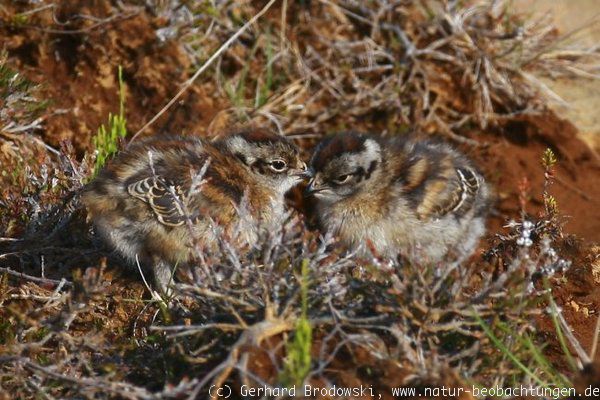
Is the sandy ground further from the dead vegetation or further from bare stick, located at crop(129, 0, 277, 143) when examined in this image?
bare stick, located at crop(129, 0, 277, 143)

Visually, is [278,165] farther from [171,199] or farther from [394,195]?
[171,199]

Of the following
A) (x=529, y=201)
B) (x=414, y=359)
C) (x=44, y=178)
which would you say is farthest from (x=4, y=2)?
(x=414, y=359)

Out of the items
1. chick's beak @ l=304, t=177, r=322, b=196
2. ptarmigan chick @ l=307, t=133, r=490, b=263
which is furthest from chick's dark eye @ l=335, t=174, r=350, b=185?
chick's beak @ l=304, t=177, r=322, b=196

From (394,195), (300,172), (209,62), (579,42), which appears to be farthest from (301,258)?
(579,42)

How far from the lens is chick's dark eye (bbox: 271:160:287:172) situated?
5.73 m

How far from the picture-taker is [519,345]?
13.8 feet

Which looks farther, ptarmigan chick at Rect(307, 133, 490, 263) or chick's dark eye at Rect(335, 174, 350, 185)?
chick's dark eye at Rect(335, 174, 350, 185)

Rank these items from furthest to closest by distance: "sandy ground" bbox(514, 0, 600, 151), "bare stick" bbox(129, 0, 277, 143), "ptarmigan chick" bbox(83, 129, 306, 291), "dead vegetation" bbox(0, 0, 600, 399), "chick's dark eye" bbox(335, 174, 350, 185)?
1. "sandy ground" bbox(514, 0, 600, 151)
2. "bare stick" bbox(129, 0, 277, 143)
3. "chick's dark eye" bbox(335, 174, 350, 185)
4. "ptarmigan chick" bbox(83, 129, 306, 291)
5. "dead vegetation" bbox(0, 0, 600, 399)

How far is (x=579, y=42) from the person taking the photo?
8297 millimetres

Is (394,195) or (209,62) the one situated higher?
(394,195)

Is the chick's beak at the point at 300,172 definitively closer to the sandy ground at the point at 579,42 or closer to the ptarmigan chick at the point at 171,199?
the ptarmigan chick at the point at 171,199

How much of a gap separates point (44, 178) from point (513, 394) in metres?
3.15

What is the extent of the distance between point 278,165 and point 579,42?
3.79 meters

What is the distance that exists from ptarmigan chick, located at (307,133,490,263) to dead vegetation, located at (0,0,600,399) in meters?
0.21
